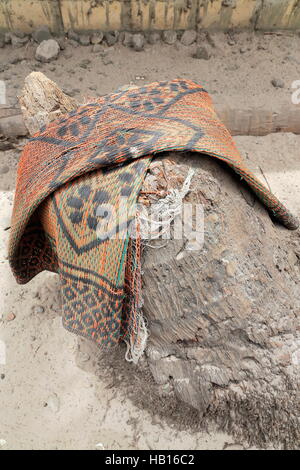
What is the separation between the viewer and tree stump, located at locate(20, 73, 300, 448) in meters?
1.40

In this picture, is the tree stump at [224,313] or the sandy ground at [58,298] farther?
the sandy ground at [58,298]

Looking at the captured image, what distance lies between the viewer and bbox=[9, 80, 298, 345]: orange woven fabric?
1.35m

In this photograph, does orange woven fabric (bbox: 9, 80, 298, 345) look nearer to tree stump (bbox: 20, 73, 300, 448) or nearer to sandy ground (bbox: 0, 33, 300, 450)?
tree stump (bbox: 20, 73, 300, 448)

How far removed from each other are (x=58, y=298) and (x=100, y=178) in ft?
3.34

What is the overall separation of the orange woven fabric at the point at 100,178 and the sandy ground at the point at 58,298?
0.45 metres

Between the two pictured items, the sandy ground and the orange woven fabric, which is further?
the sandy ground

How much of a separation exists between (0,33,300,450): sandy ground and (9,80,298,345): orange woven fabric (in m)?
0.45

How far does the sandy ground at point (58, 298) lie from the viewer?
5.66ft

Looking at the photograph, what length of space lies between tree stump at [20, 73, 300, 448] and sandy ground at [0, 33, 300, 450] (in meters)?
0.24

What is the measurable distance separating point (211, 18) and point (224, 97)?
33.7 inches

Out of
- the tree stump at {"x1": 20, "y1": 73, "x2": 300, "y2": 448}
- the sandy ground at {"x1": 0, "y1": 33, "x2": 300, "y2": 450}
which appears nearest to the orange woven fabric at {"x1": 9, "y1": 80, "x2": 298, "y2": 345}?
the tree stump at {"x1": 20, "y1": 73, "x2": 300, "y2": 448}

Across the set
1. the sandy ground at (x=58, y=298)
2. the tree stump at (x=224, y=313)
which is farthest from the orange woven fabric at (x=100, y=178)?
the sandy ground at (x=58, y=298)

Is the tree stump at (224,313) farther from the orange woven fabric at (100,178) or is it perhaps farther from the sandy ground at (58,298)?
the sandy ground at (58,298)

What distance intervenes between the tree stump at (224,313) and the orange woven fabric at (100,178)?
78 millimetres
